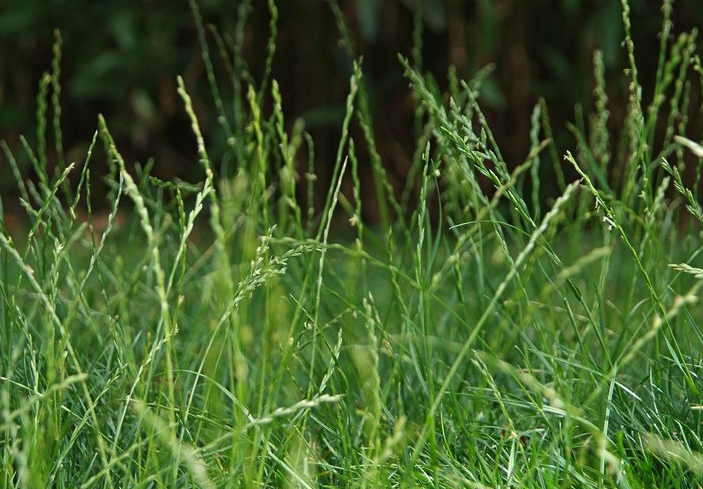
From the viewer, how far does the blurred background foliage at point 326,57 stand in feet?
11.7

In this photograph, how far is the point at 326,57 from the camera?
380 cm

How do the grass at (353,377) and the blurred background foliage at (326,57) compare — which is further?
the blurred background foliage at (326,57)

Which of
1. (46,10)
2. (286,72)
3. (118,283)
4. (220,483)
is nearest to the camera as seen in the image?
(220,483)

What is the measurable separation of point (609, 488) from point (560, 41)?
2.97 meters

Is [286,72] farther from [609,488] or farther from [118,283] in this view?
[609,488]

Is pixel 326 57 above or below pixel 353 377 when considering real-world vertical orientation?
below

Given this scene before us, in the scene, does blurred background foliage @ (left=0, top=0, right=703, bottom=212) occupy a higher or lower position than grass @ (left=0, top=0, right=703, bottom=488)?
lower

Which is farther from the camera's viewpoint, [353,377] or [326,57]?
[326,57]

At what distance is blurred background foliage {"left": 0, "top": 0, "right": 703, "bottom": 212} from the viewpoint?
11.7 ft

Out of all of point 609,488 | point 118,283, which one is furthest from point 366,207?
point 609,488

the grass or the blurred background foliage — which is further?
the blurred background foliage

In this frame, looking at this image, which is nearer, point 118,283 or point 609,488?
point 609,488

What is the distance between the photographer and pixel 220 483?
3.44ft

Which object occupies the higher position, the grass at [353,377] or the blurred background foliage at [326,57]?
the grass at [353,377]
